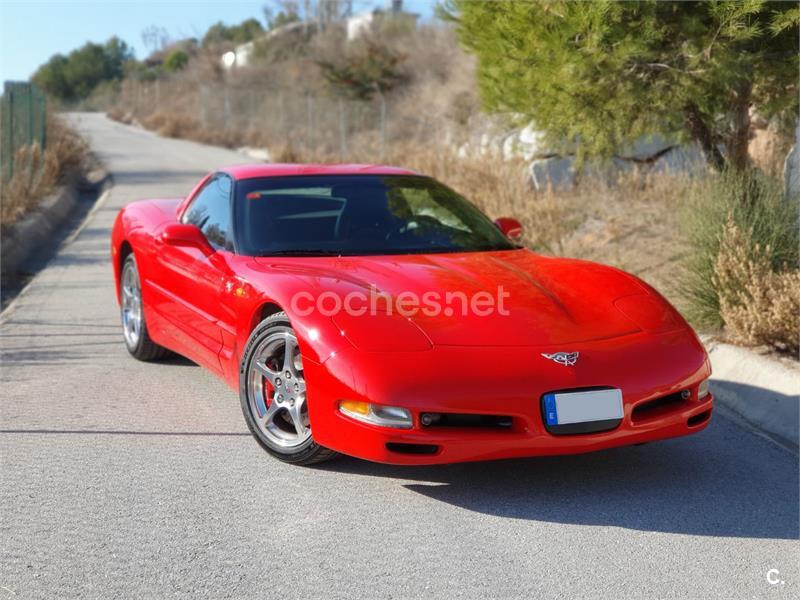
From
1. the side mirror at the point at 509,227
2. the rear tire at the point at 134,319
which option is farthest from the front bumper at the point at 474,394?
the rear tire at the point at 134,319

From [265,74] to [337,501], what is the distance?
5142 centimetres

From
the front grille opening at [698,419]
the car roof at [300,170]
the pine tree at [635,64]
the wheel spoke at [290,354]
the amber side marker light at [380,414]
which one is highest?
the pine tree at [635,64]

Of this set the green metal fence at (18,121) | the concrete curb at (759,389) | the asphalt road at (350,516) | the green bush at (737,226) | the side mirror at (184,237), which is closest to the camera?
the asphalt road at (350,516)

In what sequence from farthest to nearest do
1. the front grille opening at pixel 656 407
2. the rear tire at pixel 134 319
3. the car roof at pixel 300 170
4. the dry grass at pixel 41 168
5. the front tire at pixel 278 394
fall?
the dry grass at pixel 41 168 → the rear tire at pixel 134 319 → the car roof at pixel 300 170 → the front tire at pixel 278 394 → the front grille opening at pixel 656 407

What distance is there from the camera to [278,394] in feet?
15.4

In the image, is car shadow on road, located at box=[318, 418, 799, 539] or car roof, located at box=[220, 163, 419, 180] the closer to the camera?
car shadow on road, located at box=[318, 418, 799, 539]

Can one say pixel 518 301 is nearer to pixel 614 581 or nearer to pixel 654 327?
pixel 654 327

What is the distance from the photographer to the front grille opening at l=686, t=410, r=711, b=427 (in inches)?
180

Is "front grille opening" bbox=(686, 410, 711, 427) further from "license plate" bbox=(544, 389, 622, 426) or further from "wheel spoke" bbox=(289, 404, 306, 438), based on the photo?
"wheel spoke" bbox=(289, 404, 306, 438)

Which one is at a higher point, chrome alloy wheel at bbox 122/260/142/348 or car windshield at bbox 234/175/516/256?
car windshield at bbox 234/175/516/256

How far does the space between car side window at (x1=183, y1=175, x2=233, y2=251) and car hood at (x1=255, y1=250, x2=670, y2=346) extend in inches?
20.6

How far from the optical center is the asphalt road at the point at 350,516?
3.48 metres

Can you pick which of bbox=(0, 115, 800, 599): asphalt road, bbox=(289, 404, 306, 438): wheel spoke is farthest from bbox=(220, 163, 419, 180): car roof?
bbox=(289, 404, 306, 438): wheel spoke

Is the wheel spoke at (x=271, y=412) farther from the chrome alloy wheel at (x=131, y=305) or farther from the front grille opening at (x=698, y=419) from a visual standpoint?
the chrome alloy wheel at (x=131, y=305)
